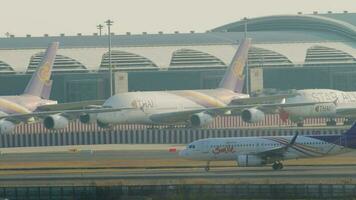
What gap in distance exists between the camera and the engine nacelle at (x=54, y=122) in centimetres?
13212

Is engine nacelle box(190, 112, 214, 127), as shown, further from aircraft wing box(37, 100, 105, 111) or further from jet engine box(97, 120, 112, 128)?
aircraft wing box(37, 100, 105, 111)

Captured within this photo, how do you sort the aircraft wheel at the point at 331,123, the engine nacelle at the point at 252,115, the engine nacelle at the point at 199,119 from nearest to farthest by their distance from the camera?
the engine nacelle at the point at 199,119
the engine nacelle at the point at 252,115
the aircraft wheel at the point at 331,123

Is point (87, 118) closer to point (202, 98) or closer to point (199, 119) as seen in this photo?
point (199, 119)

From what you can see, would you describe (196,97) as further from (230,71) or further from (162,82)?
(162,82)

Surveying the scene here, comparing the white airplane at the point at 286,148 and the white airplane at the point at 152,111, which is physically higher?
the white airplane at the point at 286,148

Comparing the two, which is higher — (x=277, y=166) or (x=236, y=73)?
(x=236, y=73)

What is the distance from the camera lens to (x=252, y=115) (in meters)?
143

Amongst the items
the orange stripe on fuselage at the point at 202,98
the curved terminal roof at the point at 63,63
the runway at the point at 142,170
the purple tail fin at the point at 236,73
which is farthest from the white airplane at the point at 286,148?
the curved terminal roof at the point at 63,63

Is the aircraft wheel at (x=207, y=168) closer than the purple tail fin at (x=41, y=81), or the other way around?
the aircraft wheel at (x=207, y=168)

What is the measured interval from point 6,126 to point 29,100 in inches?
574

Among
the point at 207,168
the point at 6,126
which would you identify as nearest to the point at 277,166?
the point at 207,168

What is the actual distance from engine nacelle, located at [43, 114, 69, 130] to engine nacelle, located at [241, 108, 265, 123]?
20077mm

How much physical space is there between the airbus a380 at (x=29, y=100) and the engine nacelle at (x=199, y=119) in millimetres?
15438

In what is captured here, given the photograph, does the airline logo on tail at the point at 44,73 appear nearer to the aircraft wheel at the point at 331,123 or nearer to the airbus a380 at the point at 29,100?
the airbus a380 at the point at 29,100
